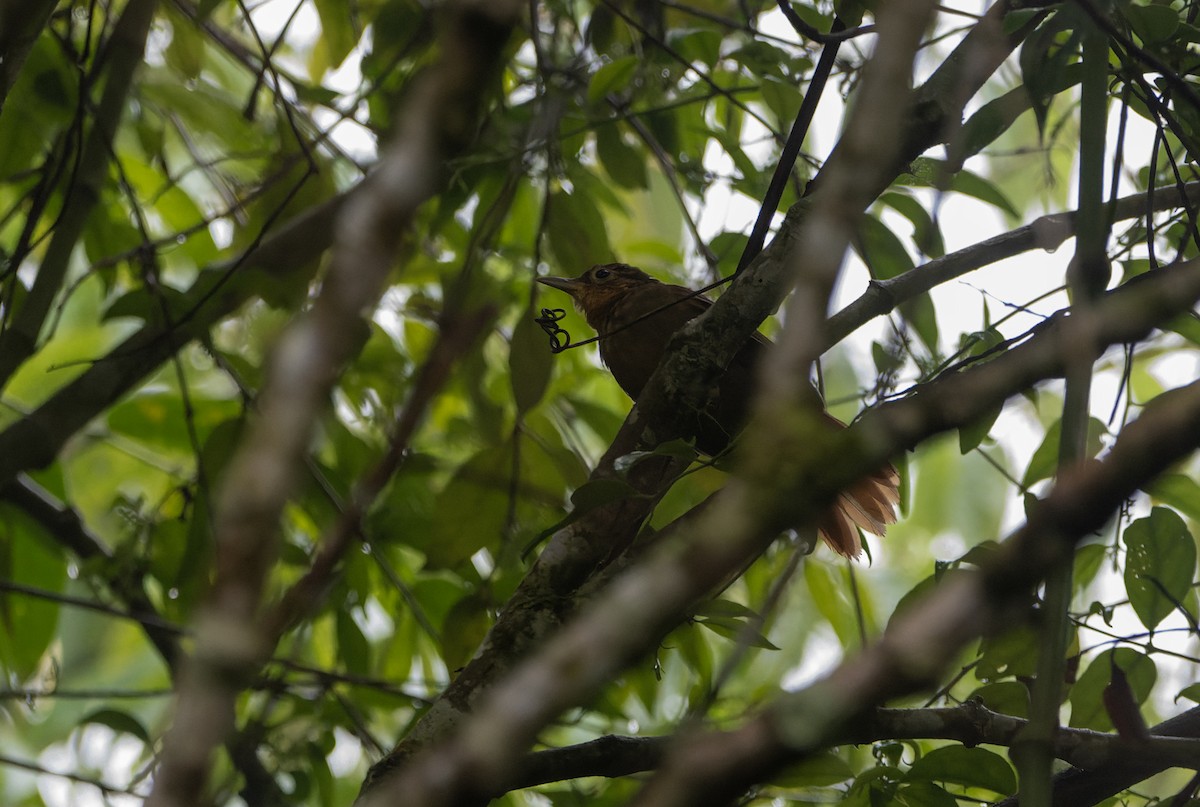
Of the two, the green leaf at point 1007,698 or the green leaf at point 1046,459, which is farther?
the green leaf at point 1046,459

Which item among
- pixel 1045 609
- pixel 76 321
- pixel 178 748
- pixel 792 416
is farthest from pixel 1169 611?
pixel 76 321

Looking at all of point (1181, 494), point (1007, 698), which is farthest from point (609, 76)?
point (1007, 698)

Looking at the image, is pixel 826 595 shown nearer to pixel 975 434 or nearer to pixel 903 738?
pixel 975 434

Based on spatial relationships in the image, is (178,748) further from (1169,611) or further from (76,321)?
(76,321)

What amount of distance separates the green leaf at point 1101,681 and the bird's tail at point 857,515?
1.09 metres

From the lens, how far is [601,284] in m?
3.60

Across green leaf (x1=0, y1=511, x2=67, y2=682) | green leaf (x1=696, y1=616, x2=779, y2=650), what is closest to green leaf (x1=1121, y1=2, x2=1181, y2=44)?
green leaf (x1=696, y1=616, x2=779, y2=650)

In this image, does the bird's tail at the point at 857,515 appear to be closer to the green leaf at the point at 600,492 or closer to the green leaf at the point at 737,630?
the green leaf at the point at 737,630

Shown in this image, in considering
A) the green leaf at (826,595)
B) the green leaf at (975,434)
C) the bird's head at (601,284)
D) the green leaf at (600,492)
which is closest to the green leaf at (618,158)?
the bird's head at (601,284)

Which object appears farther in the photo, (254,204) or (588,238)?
(254,204)

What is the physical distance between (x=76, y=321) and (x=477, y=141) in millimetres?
3396

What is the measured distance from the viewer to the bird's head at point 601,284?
3574 mm

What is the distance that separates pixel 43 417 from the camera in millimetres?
3025

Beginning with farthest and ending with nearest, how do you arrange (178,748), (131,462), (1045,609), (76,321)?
1. (76,321)
2. (131,462)
3. (1045,609)
4. (178,748)
